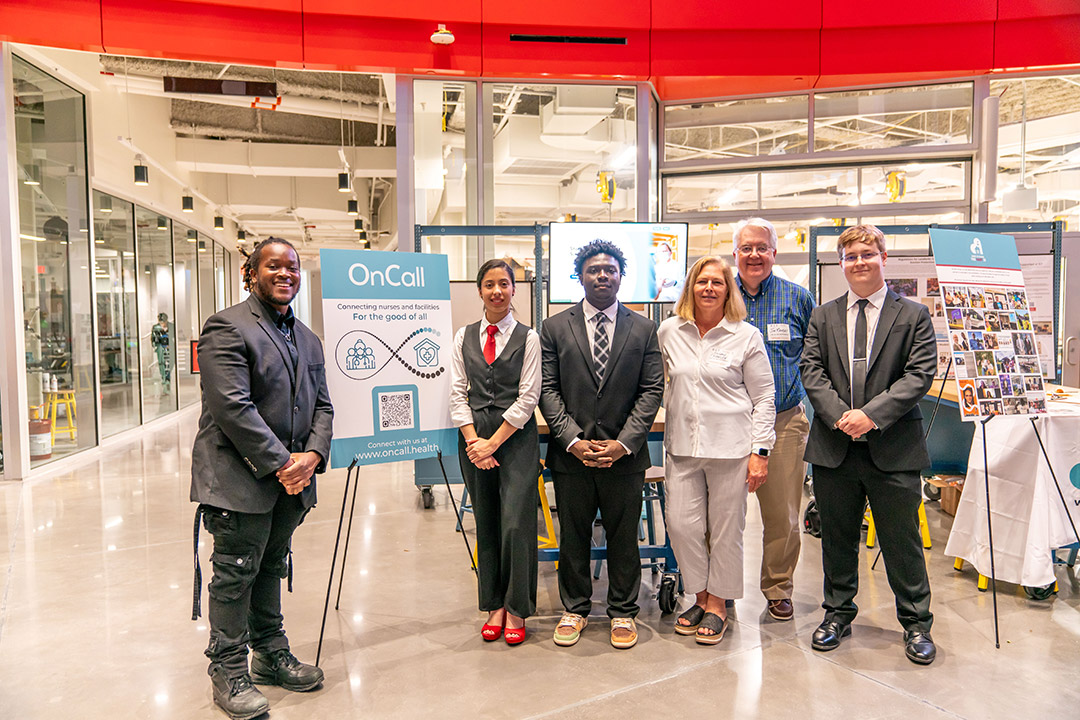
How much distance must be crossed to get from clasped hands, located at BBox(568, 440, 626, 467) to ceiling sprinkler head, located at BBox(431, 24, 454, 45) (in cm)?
491

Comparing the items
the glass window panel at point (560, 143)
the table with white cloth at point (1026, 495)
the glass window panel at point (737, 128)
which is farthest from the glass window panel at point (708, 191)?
the table with white cloth at point (1026, 495)

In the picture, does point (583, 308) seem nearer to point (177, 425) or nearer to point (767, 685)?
point (767, 685)

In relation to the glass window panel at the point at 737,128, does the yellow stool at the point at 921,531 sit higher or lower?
lower

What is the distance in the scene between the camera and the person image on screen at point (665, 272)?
4.84m

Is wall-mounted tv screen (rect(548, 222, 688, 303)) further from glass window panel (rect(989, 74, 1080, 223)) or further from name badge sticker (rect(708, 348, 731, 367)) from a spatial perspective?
glass window panel (rect(989, 74, 1080, 223))

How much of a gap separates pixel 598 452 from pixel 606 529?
0.43 meters

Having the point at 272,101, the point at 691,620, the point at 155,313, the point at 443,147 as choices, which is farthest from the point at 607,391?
the point at 155,313

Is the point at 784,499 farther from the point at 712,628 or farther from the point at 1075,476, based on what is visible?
the point at 1075,476

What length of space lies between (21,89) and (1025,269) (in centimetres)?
852

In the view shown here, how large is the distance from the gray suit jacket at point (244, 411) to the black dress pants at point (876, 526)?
2.25m

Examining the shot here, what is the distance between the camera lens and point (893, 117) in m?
7.14

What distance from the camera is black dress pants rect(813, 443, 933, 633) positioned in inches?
111

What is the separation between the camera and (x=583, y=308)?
305 centimetres

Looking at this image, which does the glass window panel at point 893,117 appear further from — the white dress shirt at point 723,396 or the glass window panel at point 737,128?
the white dress shirt at point 723,396
